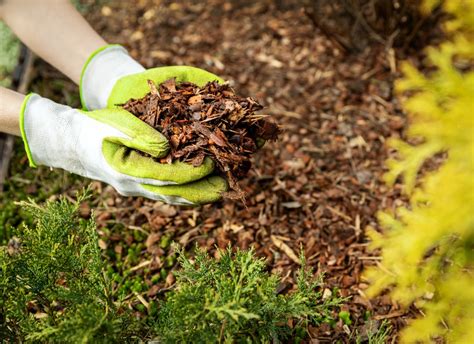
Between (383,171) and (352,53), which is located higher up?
(352,53)

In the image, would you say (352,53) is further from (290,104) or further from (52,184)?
(52,184)

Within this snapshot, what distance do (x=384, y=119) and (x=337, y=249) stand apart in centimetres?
126

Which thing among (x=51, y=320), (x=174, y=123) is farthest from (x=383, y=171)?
(x=51, y=320)

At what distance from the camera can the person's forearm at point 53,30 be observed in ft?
9.07

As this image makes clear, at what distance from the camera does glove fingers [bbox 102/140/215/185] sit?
2.13 meters

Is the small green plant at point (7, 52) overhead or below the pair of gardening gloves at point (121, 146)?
below

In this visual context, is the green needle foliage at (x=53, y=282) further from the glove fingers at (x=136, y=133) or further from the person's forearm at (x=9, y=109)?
the person's forearm at (x=9, y=109)

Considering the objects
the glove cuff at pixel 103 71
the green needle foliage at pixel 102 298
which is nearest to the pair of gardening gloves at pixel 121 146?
the glove cuff at pixel 103 71

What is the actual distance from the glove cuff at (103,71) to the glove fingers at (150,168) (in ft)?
2.06

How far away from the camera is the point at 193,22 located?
4430mm

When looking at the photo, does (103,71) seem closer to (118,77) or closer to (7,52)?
(118,77)

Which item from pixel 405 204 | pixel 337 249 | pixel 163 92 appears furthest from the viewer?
pixel 405 204

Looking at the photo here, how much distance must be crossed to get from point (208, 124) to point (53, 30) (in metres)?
1.24

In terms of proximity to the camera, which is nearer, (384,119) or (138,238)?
(138,238)
